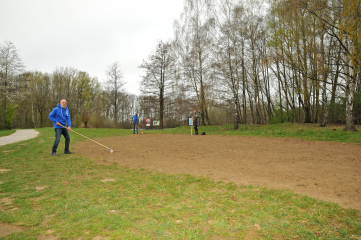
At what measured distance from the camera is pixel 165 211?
125 inches

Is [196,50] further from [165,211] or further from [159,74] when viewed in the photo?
[165,211]

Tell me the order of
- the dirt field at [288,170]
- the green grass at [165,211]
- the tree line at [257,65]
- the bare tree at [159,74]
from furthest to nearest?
the bare tree at [159,74], the tree line at [257,65], the dirt field at [288,170], the green grass at [165,211]

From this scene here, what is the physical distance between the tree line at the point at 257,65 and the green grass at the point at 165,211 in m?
12.6

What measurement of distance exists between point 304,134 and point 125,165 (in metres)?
12.6

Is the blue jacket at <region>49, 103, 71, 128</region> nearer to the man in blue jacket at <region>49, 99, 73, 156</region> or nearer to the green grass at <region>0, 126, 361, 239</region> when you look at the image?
the man in blue jacket at <region>49, 99, 73, 156</region>

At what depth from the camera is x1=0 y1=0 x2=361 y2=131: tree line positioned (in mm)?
13688

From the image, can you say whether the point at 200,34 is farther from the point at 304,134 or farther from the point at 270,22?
the point at 304,134

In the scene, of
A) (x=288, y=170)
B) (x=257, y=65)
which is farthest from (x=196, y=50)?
(x=288, y=170)

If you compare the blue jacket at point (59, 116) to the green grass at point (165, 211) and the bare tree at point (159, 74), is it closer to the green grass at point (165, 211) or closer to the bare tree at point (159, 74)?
the green grass at point (165, 211)

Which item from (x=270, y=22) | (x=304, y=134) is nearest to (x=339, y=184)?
(x=304, y=134)

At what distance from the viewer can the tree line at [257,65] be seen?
44.9 feet

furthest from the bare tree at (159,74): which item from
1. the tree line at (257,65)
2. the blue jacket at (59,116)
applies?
the blue jacket at (59,116)

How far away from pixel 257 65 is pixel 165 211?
85.2 feet

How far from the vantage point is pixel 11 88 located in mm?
28688
